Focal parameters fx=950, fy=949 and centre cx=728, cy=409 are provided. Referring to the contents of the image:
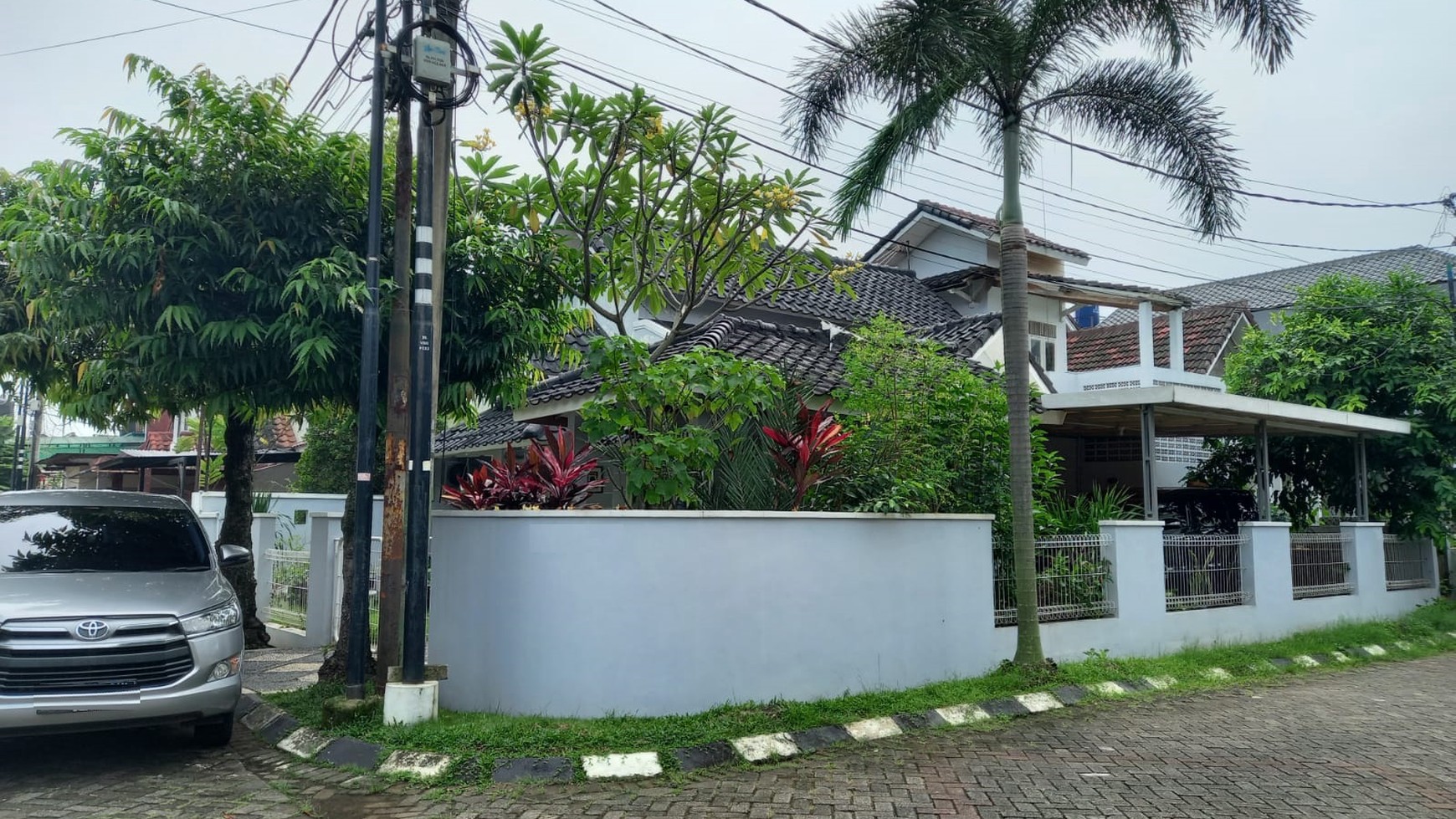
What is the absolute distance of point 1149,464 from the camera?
1043cm

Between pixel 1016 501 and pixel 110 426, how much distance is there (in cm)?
830

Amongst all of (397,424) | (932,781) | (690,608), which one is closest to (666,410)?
(690,608)

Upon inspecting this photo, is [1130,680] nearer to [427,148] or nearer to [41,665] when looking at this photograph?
[427,148]

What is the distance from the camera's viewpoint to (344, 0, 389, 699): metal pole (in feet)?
21.7

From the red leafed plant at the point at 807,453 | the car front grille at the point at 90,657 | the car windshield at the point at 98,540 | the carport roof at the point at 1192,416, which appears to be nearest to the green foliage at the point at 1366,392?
the carport roof at the point at 1192,416

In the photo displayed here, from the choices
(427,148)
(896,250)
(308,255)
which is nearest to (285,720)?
(308,255)

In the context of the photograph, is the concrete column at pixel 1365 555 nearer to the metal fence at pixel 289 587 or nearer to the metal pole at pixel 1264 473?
the metal pole at pixel 1264 473

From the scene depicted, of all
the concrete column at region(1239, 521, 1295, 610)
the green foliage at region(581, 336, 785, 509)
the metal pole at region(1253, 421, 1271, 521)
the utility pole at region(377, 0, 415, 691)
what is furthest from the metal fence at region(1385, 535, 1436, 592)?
the utility pole at region(377, 0, 415, 691)

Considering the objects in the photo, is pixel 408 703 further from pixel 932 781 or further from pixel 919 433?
pixel 919 433

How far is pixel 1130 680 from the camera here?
852 centimetres

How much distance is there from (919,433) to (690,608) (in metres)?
2.91

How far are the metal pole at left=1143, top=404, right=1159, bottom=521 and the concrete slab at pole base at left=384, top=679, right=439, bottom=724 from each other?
7.59 meters

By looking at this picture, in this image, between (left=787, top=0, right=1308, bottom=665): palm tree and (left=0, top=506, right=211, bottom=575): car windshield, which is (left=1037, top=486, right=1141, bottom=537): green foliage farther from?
(left=0, top=506, right=211, bottom=575): car windshield

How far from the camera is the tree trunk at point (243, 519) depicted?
10.4 m
